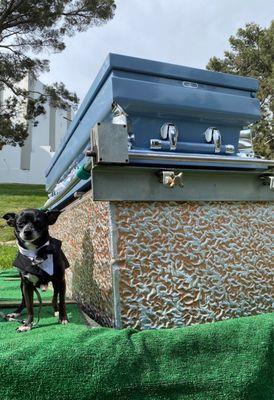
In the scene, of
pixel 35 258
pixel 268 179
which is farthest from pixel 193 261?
pixel 35 258

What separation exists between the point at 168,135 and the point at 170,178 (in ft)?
1.11

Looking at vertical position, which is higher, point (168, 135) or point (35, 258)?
point (168, 135)

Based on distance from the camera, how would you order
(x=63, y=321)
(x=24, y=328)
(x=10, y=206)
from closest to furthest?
(x=24, y=328) → (x=63, y=321) → (x=10, y=206)

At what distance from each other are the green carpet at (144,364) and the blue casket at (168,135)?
61 cm

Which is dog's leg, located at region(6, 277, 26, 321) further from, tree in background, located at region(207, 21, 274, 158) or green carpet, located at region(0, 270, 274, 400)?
tree in background, located at region(207, 21, 274, 158)

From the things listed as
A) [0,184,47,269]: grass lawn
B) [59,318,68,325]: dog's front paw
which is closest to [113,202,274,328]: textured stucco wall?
[59,318,68,325]: dog's front paw

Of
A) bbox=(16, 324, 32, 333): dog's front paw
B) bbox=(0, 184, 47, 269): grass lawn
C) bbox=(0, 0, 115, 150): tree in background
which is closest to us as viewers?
bbox=(16, 324, 32, 333): dog's front paw

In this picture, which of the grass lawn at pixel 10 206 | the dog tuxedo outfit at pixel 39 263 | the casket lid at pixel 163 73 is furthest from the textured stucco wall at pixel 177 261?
the grass lawn at pixel 10 206

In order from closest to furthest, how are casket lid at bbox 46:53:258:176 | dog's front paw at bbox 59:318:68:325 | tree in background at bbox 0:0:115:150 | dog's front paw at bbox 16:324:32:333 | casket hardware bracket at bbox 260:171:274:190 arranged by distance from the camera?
dog's front paw at bbox 16:324:32:333 < dog's front paw at bbox 59:318:68:325 < casket lid at bbox 46:53:258:176 < casket hardware bracket at bbox 260:171:274:190 < tree in background at bbox 0:0:115:150

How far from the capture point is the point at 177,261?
1805 millimetres

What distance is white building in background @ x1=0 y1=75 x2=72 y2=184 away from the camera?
19672 mm

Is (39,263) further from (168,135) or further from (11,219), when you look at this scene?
(168,135)

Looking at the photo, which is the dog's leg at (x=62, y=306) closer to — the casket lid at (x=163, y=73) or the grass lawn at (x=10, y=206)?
the casket lid at (x=163, y=73)

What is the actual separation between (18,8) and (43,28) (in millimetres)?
813
